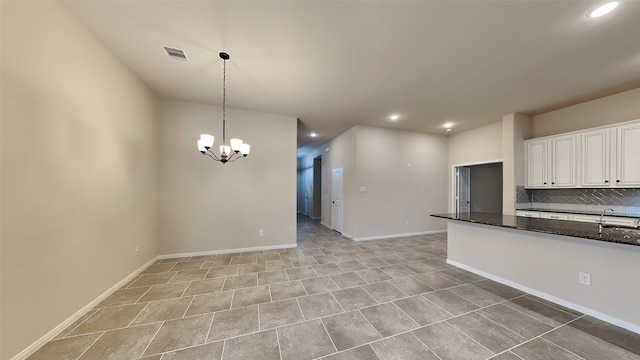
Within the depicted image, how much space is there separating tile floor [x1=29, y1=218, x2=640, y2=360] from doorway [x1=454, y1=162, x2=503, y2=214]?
12.1 ft

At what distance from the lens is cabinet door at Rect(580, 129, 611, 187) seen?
347 centimetres

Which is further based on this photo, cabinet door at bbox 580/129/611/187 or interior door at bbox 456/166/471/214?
interior door at bbox 456/166/471/214

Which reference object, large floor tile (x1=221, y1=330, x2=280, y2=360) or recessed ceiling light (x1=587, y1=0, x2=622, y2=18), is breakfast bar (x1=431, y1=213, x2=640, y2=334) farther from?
large floor tile (x1=221, y1=330, x2=280, y2=360)

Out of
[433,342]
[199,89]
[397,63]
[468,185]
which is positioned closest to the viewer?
[433,342]

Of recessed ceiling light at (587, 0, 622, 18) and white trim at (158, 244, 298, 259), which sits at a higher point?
recessed ceiling light at (587, 0, 622, 18)

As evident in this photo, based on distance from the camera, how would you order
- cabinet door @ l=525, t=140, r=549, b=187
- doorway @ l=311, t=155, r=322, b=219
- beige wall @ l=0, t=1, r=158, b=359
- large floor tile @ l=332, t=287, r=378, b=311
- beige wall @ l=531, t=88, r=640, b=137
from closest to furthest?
1. beige wall @ l=0, t=1, r=158, b=359
2. large floor tile @ l=332, t=287, r=378, b=311
3. beige wall @ l=531, t=88, r=640, b=137
4. cabinet door @ l=525, t=140, r=549, b=187
5. doorway @ l=311, t=155, r=322, b=219

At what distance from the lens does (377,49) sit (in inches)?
96.7

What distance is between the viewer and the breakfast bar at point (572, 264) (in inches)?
79.4

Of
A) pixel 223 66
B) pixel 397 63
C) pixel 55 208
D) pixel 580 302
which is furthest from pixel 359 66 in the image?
pixel 580 302

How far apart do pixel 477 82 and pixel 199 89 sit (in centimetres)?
448

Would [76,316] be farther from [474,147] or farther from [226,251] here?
[474,147]

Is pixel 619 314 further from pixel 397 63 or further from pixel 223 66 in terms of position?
pixel 223 66

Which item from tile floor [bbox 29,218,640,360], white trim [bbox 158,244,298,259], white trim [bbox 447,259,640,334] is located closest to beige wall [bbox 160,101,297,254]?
white trim [bbox 158,244,298,259]

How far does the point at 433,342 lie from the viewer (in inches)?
71.6
